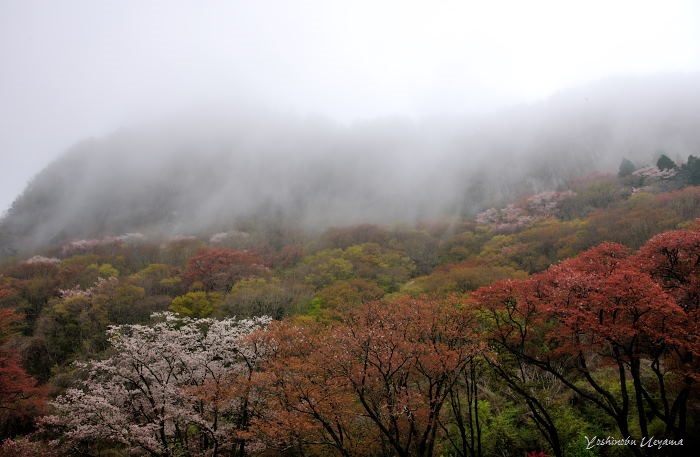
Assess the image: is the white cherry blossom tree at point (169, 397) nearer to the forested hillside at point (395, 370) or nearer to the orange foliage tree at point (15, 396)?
the forested hillside at point (395, 370)

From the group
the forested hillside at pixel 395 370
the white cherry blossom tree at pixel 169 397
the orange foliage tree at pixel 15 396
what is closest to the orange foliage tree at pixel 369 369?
the forested hillside at pixel 395 370

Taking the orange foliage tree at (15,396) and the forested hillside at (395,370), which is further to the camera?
the orange foliage tree at (15,396)

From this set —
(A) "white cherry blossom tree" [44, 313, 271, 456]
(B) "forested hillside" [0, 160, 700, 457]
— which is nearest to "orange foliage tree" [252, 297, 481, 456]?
(B) "forested hillside" [0, 160, 700, 457]

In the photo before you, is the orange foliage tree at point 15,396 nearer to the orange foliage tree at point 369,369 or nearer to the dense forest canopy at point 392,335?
the dense forest canopy at point 392,335

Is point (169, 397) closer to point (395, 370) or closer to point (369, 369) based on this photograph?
point (369, 369)

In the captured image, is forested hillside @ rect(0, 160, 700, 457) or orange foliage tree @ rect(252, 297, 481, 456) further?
orange foliage tree @ rect(252, 297, 481, 456)

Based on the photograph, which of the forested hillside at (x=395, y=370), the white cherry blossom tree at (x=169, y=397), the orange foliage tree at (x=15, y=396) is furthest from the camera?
the orange foliage tree at (x=15, y=396)

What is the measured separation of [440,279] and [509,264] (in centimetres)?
1145

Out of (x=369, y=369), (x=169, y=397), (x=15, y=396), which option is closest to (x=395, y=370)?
(x=369, y=369)

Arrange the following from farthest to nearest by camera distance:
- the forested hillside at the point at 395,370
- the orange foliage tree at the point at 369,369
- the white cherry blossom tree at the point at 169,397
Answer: the white cherry blossom tree at the point at 169,397, the orange foliage tree at the point at 369,369, the forested hillside at the point at 395,370

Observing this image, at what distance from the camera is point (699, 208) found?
4478cm

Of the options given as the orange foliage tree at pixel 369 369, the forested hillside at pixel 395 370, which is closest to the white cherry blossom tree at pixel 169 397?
the forested hillside at pixel 395 370

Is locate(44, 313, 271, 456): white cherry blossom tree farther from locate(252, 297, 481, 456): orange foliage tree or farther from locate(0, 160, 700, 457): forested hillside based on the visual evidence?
locate(252, 297, 481, 456): orange foliage tree

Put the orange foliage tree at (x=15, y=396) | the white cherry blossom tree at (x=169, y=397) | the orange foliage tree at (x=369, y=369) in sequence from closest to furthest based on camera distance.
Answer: the orange foliage tree at (x=369, y=369) < the white cherry blossom tree at (x=169, y=397) < the orange foliage tree at (x=15, y=396)
